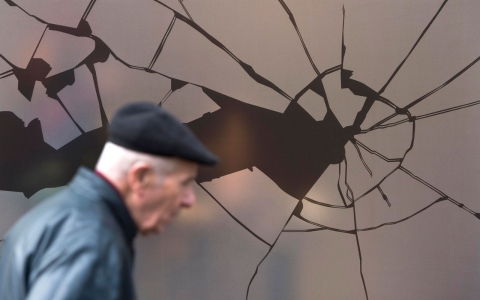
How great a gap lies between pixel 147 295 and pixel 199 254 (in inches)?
13.5

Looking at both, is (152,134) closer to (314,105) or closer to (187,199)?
(187,199)

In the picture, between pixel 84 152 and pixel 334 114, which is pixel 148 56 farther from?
pixel 334 114

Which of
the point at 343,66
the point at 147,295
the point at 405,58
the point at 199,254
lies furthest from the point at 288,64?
the point at 147,295

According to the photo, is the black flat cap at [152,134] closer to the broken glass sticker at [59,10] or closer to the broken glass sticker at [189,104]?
the broken glass sticker at [189,104]

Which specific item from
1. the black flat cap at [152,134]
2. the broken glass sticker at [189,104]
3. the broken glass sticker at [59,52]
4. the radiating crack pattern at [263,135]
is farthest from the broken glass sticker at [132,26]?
the black flat cap at [152,134]

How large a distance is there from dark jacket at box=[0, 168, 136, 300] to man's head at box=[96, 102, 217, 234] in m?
0.04

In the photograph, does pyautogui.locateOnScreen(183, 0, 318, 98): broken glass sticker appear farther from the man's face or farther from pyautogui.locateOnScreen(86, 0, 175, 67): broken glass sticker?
the man's face

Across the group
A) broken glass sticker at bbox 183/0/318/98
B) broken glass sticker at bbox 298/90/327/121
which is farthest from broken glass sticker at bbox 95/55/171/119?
broken glass sticker at bbox 298/90/327/121

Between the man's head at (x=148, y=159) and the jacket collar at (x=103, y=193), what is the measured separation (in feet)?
0.07

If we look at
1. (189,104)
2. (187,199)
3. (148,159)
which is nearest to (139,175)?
(148,159)

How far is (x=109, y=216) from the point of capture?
103cm

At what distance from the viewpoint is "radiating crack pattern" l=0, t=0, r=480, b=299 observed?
7.71 feet

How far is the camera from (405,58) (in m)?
2.50

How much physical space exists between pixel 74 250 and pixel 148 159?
276 mm
